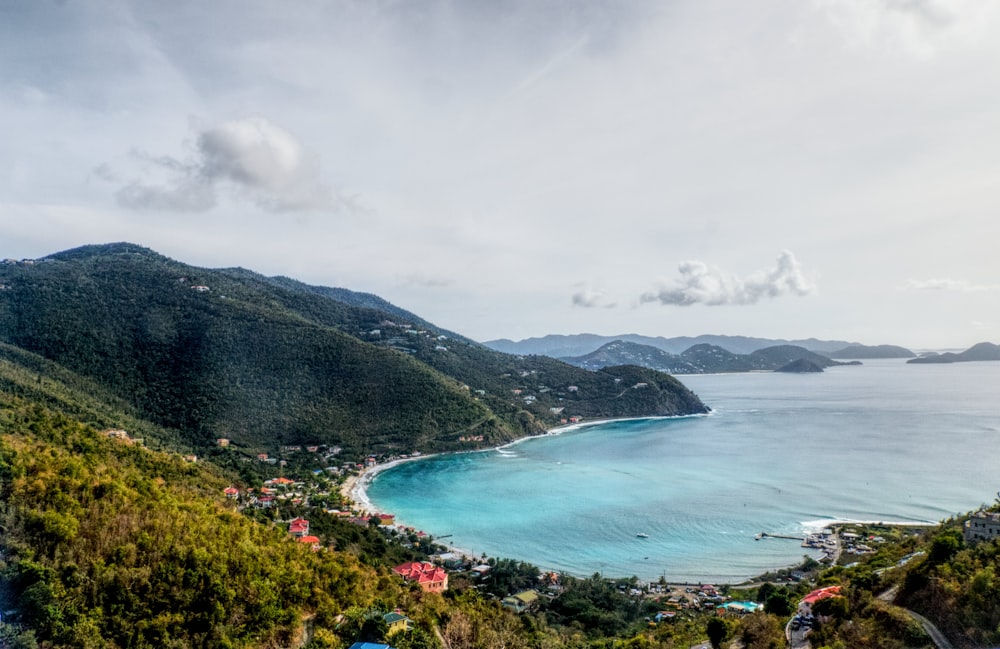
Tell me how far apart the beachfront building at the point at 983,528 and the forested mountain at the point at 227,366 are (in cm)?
4496

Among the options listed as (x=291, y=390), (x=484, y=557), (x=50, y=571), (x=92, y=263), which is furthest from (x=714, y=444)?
(x=92, y=263)

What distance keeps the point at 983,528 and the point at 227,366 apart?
55035mm

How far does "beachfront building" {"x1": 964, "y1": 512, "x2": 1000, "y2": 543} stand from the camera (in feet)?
50.5

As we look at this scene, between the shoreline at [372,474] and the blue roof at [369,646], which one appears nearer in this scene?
the blue roof at [369,646]

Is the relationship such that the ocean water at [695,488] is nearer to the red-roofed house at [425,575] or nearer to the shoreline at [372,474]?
the shoreline at [372,474]

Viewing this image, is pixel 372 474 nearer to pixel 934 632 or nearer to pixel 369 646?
pixel 369 646

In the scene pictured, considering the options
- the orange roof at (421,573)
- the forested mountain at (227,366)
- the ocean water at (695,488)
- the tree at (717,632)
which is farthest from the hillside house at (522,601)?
the forested mountain at (227,366)

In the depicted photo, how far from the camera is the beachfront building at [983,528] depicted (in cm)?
1540

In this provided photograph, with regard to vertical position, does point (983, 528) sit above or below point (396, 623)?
above

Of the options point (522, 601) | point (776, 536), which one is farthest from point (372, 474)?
point (776, 536)

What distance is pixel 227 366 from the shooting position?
53844mm

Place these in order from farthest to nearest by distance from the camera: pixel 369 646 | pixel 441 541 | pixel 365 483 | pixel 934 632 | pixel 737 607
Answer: pixel 365 483 < pixel 441 541 < pixel 737 607 < pixel 934 632 < pixel 369 646

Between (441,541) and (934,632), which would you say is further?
(441,541)

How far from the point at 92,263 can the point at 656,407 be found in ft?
264
